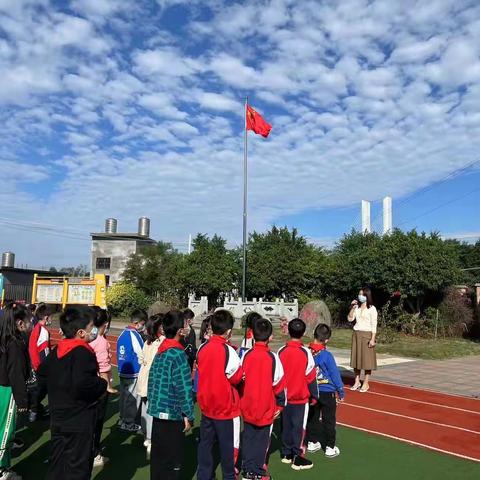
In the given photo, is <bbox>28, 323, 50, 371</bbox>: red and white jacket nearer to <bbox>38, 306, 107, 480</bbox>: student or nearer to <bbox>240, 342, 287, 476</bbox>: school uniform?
<bbox>38, 306, 107, 480</bbox>: student

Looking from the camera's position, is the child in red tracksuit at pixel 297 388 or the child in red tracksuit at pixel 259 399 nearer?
the child in red tracksuit at pixel 259 399

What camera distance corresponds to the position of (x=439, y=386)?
978 centimetres

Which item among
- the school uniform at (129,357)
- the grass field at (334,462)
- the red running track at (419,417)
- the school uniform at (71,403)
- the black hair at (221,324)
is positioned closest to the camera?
the school uniform at (71,403)

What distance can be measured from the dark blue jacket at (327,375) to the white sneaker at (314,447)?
671mm

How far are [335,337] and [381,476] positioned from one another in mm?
14522

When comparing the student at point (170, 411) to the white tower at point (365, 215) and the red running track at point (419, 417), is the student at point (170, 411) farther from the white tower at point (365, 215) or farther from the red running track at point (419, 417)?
the white tower at point (365, 215)

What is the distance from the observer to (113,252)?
3888cm

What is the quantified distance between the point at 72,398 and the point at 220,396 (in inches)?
46.2

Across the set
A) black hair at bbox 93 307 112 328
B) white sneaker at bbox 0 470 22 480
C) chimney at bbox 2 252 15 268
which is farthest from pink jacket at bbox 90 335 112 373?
chimney at bbox 2 252 15 268

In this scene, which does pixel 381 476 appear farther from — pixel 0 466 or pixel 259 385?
pixel 0 466

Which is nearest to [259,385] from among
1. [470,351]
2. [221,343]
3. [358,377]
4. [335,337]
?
[221,343]

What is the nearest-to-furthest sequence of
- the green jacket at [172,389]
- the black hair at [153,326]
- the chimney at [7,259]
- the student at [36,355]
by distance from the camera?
the green jacket at [172,389] < the black hair at [153,326] < the student at [36,355] < the chimney at [7,259]

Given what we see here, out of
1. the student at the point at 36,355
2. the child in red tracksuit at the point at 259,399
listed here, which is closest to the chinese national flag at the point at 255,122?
the student at the point at 36,355

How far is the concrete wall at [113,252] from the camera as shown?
3856cm
